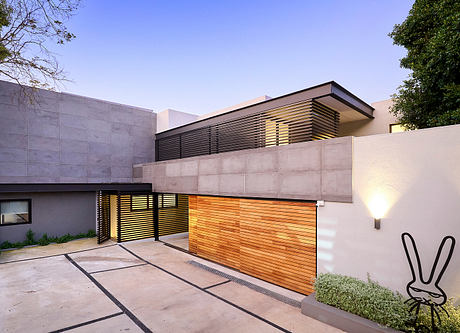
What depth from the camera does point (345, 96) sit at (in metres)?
8.15

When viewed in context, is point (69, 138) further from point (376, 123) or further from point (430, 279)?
point (430, 279)

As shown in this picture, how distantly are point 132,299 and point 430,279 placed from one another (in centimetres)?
674

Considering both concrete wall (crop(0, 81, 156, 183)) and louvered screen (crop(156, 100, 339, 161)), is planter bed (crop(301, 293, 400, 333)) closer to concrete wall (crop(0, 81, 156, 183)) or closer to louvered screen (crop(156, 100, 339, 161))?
louvered screen (crop(156, 100, 339, 161))

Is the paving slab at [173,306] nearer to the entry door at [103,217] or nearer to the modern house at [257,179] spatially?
the modern house at [257,179]

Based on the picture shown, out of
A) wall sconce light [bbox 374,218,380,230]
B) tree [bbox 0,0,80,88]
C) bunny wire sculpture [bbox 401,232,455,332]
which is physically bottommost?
bunny wire sculpture [bbox 401,232,455,332]

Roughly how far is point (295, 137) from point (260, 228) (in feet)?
10.4

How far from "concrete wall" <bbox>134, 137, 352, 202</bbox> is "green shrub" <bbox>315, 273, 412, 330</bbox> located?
187 centimetres

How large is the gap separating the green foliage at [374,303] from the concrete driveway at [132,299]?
0.72 metres

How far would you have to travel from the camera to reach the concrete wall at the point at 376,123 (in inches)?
397

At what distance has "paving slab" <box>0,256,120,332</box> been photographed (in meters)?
5.52

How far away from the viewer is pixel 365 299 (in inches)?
196

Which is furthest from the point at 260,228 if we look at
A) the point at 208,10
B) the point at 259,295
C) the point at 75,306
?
the point at 208,10

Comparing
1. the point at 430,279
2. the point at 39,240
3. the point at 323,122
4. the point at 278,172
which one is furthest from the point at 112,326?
the point at 39,240

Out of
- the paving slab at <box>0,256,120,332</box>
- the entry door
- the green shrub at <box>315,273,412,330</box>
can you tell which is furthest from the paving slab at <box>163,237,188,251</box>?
the green shrub at <box>315,273,412,330</box>
